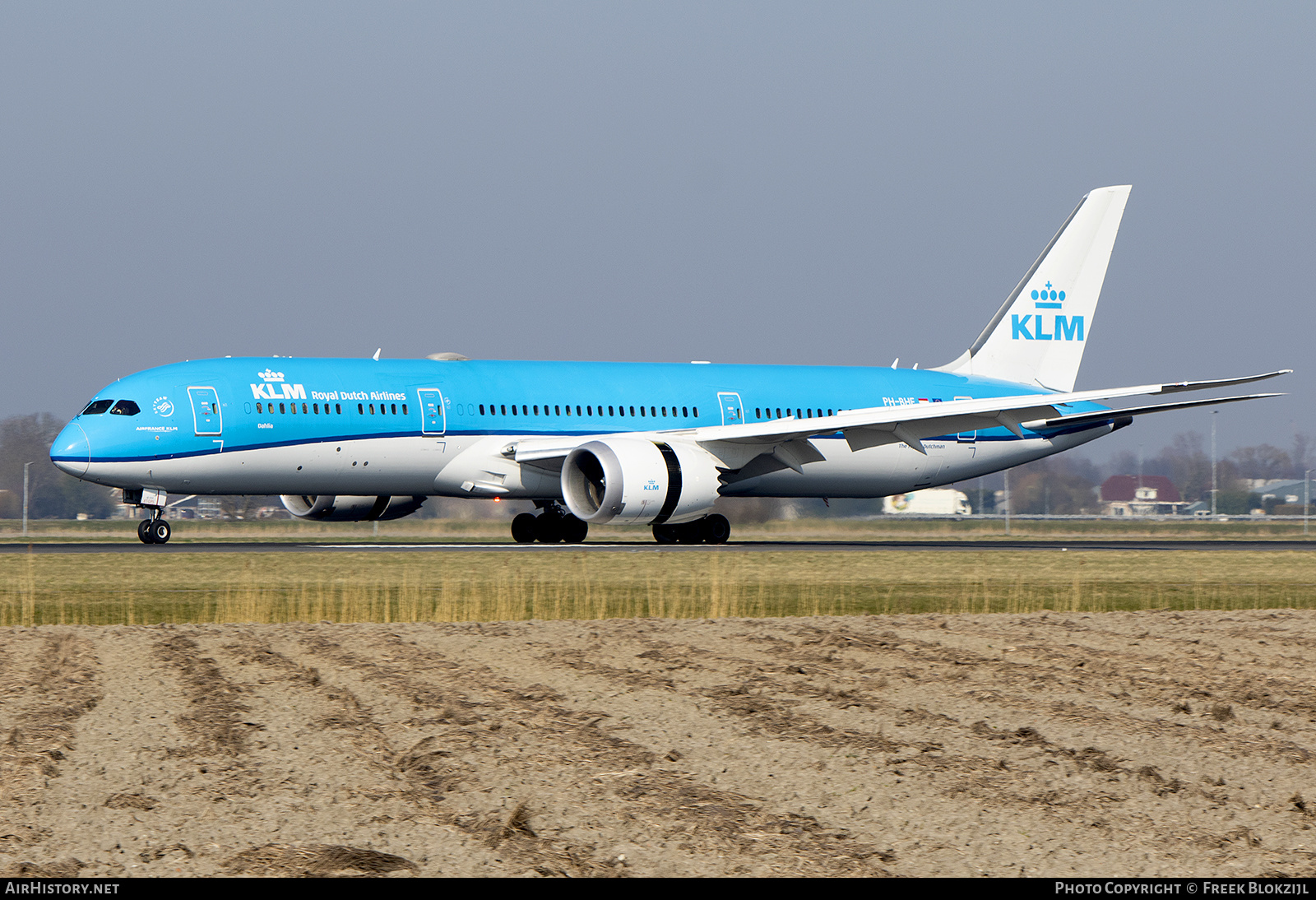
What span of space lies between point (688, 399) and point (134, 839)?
2775 centimetres

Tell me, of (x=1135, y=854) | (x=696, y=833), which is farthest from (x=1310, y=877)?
(x=696, y=833)

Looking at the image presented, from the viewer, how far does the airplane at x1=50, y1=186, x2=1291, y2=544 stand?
96.3 feet

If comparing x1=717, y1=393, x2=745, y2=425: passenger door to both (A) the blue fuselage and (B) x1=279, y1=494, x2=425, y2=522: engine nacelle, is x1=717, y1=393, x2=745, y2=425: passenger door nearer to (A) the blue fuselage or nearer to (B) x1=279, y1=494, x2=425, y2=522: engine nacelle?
(A) the blue fuselage

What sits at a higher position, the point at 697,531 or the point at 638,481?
the point at 638,481

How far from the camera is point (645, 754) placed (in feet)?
31.8

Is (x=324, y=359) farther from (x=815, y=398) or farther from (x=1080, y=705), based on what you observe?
(x=1080, y=705)

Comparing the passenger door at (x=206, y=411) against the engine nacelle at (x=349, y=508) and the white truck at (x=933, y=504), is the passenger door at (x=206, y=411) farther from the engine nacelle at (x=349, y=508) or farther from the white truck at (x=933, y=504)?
the white truck at (x=933, y=504)

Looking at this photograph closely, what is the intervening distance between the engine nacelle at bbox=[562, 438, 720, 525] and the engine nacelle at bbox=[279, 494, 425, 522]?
516 cm

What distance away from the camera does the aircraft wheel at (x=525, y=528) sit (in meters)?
34.5

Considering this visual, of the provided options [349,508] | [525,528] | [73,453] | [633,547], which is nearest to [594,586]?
[633,547]

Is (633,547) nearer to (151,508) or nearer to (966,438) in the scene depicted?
(151,508)

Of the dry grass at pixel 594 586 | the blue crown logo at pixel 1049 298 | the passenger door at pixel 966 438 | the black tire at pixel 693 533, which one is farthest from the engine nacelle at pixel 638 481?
the blue crown logo at pixel 1049 298

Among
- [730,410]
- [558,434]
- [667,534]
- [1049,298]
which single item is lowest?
[667,534]

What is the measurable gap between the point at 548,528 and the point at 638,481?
491 centimetres
